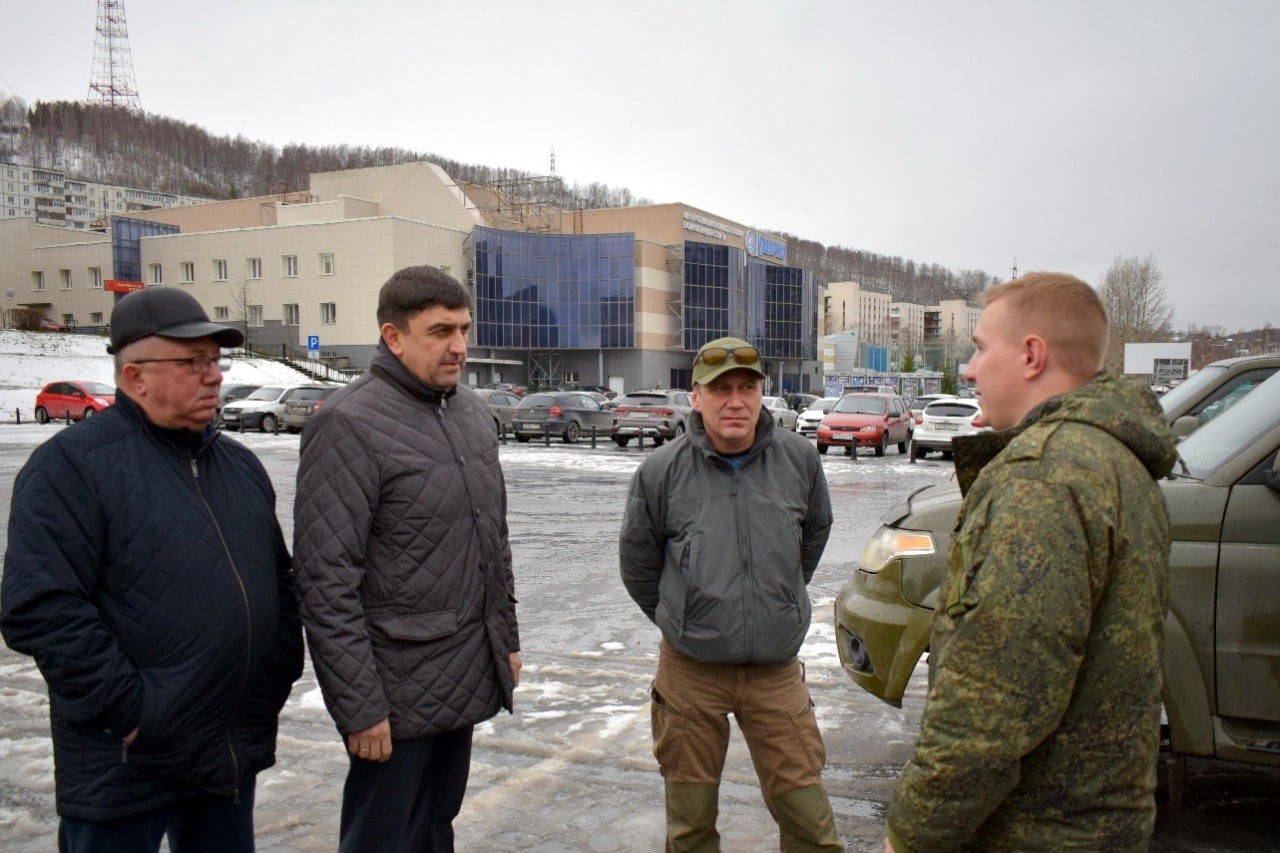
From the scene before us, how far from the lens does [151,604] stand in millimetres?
2369

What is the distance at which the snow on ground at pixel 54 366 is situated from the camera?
41.7 meters

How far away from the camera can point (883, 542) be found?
4434 mm

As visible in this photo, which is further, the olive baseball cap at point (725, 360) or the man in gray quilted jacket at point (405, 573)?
the olive baseball cap at point (725, 360)

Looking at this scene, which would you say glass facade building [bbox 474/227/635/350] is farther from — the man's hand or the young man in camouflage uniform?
the young man in camouflage uniform

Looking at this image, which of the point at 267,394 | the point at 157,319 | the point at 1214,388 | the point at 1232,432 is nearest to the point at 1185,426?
the point at 1214,388

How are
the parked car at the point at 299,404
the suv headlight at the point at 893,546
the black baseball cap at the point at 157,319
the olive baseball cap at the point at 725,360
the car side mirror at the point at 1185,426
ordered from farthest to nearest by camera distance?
→ the parked car at the point at 299,404 → the car side mirror at the point at 1185,426 → the suv headlight at the point at 893,546 → the olive baseball cap at the point at 725,360 → the black baseball cap at the point at 157,319

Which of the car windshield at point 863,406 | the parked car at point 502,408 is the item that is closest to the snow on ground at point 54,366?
the parked car at point 502,408

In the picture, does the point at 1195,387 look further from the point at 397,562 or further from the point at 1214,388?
the point at 397,562

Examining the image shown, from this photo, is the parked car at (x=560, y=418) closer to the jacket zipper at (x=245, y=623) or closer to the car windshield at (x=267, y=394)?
the car windshield at (x=267, y=394)

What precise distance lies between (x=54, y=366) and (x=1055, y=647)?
53.7 metres

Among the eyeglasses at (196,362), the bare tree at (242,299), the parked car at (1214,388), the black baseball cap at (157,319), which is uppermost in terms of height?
the bare tree at (242,299)

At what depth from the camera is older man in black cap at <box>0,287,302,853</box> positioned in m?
2.21

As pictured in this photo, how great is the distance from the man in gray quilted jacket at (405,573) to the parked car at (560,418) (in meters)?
24.5

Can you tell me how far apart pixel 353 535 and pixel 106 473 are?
0.65 meters
